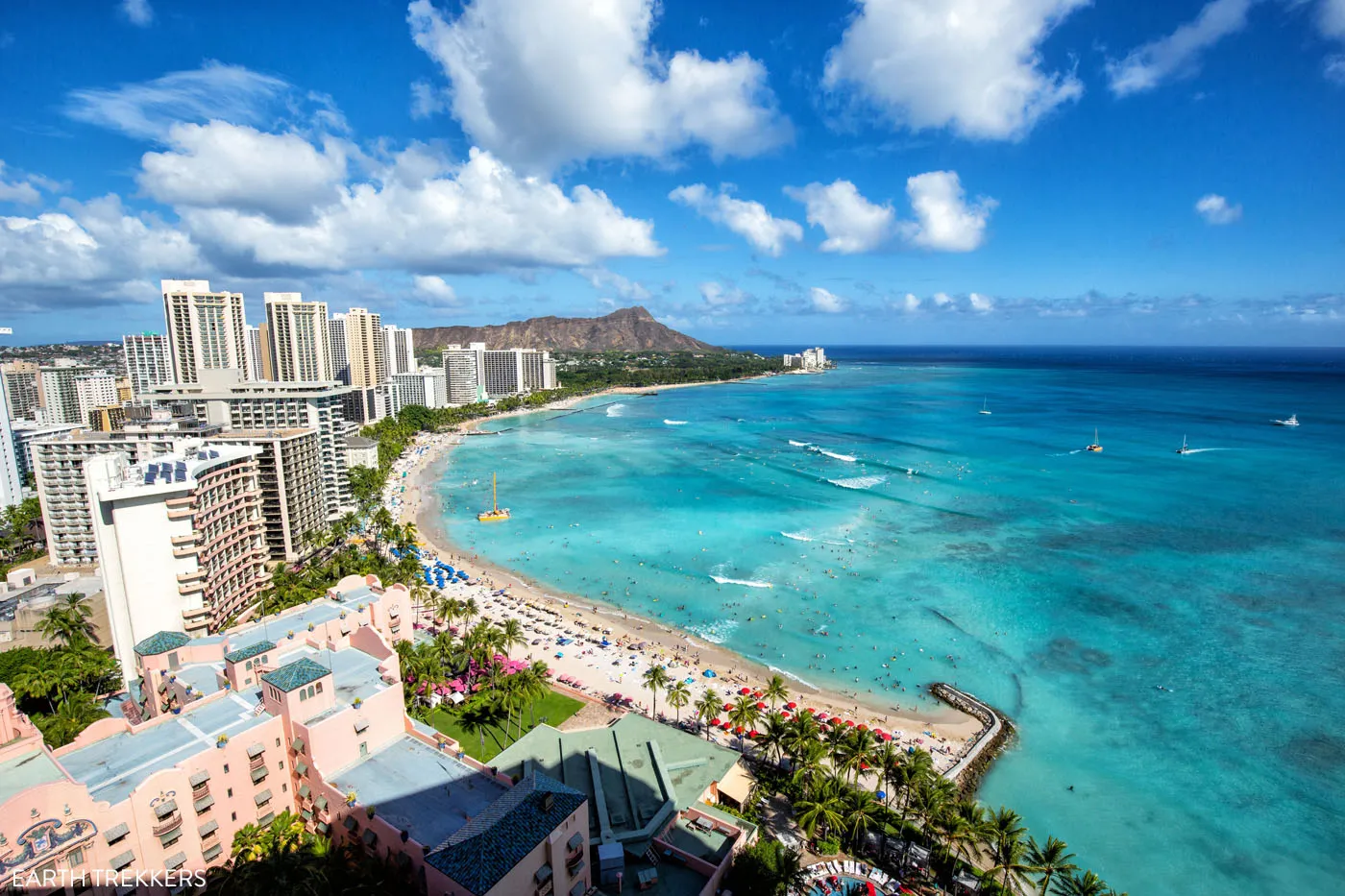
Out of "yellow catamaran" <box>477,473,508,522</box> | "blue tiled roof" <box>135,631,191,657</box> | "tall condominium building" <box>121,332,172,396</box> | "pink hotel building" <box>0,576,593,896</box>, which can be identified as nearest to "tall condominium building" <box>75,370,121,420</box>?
"tall condominium building" <box>121,332,172,396</box>

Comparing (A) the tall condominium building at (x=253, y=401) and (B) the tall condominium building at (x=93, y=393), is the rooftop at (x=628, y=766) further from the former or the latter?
(B) the tall condominium building at (x=93, y=393)

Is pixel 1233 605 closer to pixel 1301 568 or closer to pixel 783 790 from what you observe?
pixel 1301 568

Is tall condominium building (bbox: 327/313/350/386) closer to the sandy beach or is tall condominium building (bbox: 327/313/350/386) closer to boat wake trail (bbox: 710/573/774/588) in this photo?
the sandy beach

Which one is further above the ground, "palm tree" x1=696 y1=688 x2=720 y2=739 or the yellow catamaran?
"palm tree" x1=696 y1=688 x2=720 y2=739

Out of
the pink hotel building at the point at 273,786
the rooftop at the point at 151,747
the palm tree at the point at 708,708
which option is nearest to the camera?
the pink hotel building at the point at 273,786

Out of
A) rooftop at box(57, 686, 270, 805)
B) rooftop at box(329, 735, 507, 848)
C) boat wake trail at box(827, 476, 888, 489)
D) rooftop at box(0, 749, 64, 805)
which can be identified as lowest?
boat wake trail at box(827, 476, 888, 489)

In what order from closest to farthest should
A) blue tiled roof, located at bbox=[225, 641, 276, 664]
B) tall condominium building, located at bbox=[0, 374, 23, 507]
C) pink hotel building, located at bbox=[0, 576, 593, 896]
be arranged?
pink hotel building, located at bbox=[0, 576, 593, 896] < blue tiled roof, located at bbox=[225, 641, 276, 664] < tall condominium building, located at bbox=[0, 374, 23, 507]

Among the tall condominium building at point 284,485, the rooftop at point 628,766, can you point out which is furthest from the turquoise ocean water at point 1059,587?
the tall condominium building at point 284,485
